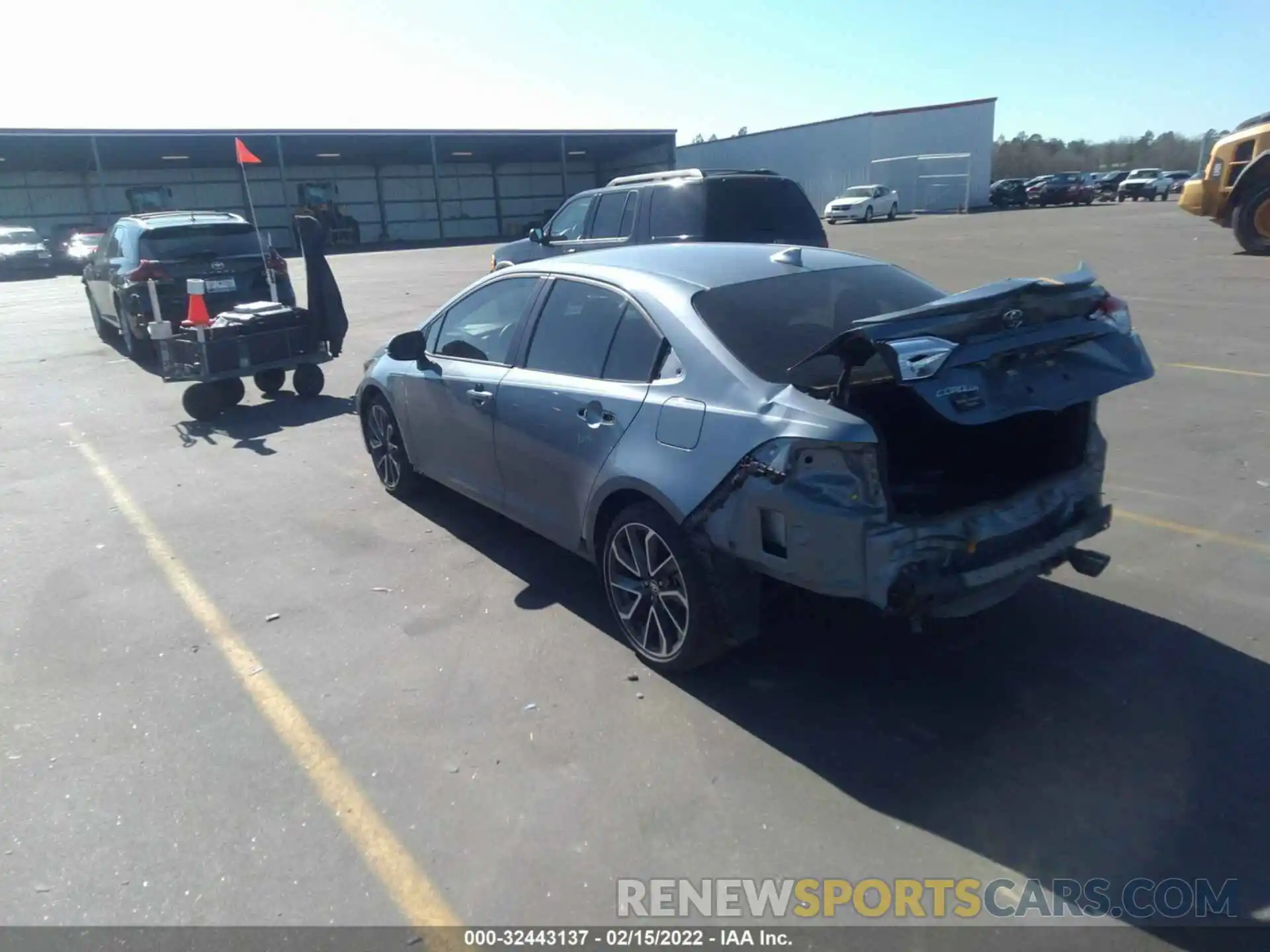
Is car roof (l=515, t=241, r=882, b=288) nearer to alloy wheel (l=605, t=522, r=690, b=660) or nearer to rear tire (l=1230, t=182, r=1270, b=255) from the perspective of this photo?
alloy wheel (l=605, t=522, r=690, b=660)

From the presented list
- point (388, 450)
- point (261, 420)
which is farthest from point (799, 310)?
point (261, 420)

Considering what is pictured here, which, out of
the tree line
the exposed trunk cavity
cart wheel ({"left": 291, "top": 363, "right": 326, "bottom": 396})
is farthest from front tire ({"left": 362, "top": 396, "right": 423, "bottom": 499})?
the tree line

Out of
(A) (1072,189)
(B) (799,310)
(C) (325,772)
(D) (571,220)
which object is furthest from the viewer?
(A) (1072,189)

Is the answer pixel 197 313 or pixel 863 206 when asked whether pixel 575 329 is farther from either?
pixel 863 206

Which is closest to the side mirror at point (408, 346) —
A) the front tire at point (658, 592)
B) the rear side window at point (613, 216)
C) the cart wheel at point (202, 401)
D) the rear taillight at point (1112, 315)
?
the front tire at point (658, 592)

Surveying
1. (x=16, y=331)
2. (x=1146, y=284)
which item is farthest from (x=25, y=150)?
(x=1146, y=284)

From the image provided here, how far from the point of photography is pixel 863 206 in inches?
1652

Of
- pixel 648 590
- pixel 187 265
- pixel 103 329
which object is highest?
pixel 187 265

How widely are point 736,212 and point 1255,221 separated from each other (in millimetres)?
12835

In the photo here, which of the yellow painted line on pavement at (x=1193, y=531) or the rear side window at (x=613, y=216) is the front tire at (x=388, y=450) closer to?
the yellow painted line on pavement at (x=1193, y=531)

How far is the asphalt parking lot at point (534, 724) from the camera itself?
2908mm

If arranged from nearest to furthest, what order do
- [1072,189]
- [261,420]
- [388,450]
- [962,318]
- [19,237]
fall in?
[962,318] → [388,450] → [261,420] → [19,237] → [1072,189]

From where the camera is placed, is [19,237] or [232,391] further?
[19,237]

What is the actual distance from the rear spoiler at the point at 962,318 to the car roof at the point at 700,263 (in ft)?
2.72
